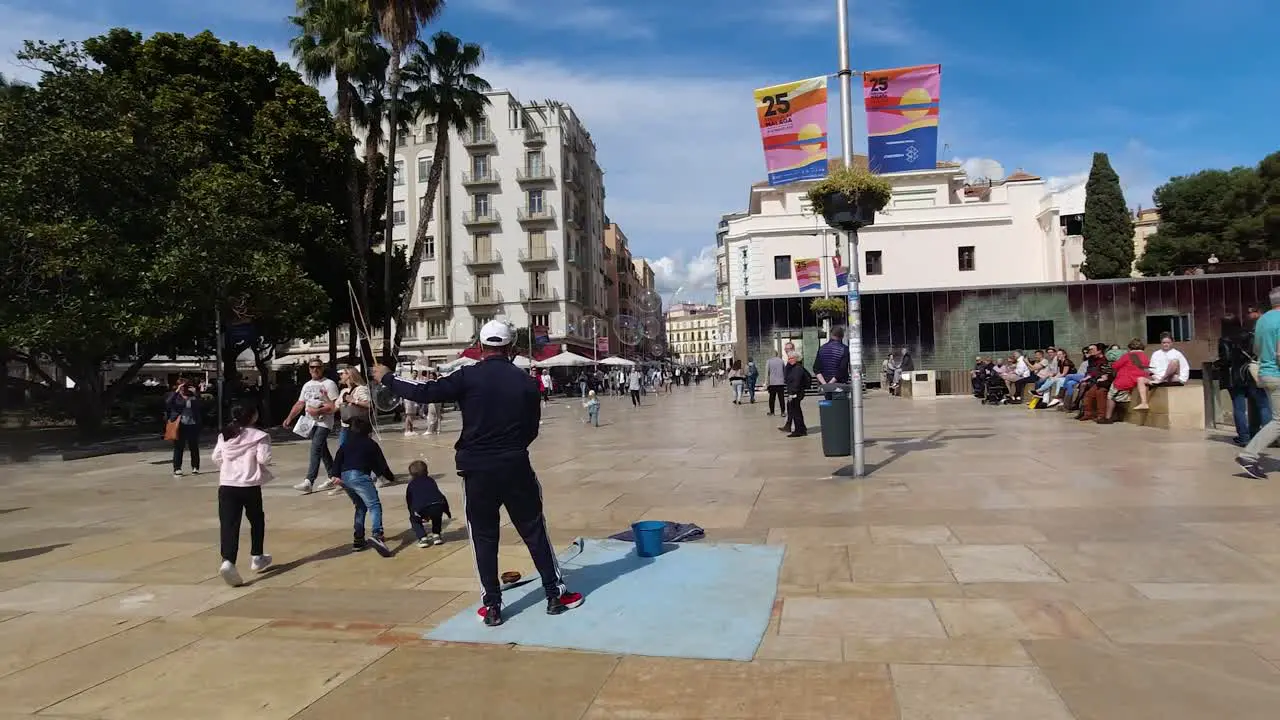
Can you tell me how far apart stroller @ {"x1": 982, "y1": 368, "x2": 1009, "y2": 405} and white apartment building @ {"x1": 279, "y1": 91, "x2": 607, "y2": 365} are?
41197 millimetres

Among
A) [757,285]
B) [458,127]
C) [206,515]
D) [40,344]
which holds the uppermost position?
[458,127]

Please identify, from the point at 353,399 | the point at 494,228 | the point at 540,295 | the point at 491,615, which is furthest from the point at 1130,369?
the point at 494,228

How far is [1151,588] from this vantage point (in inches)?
197

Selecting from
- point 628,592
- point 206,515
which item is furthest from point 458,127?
point 628,592

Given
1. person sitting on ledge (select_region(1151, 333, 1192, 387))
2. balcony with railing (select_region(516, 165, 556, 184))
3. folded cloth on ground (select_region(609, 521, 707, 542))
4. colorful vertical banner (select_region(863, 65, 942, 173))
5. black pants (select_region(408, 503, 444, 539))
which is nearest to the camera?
folded cloth on ground (select_region(609, 521, 707, 542))

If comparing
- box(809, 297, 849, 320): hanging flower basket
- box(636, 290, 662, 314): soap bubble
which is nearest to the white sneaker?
box(809, 297, 849, 320): hanging flower basket

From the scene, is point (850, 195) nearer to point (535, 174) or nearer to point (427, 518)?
point (427, 518)

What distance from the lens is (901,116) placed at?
9992 millimetres

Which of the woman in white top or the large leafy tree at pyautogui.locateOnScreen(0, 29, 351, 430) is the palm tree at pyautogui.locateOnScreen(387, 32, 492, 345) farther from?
the woman in white top

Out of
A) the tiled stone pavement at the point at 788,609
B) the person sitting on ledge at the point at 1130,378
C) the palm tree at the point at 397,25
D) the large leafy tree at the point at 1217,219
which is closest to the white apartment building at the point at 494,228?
the palm tree at the point at 397,25

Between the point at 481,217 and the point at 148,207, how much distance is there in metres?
42.5

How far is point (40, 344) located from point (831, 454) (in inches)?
615

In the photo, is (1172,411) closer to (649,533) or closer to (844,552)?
(844,552)

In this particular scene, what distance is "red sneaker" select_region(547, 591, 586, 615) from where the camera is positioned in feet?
16.1
